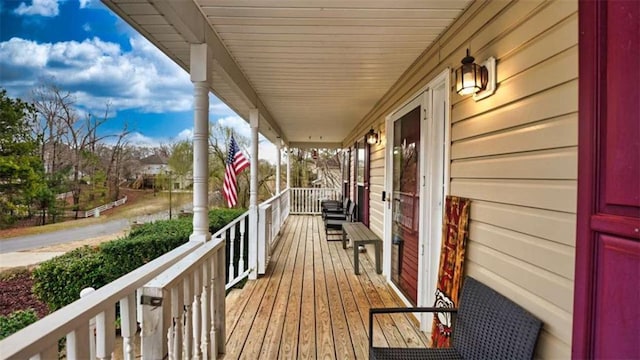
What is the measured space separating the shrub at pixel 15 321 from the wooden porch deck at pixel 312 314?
5.60 ft

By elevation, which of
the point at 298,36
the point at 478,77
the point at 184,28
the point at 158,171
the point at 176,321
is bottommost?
the point at 176,321

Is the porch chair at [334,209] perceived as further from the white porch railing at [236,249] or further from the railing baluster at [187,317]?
the railing baluster at [187,317]

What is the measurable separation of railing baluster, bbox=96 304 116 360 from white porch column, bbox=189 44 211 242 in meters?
1.11

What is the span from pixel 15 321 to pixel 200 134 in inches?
97.5

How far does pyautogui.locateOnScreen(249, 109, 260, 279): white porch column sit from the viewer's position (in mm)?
4121

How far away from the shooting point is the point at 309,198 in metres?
11.1

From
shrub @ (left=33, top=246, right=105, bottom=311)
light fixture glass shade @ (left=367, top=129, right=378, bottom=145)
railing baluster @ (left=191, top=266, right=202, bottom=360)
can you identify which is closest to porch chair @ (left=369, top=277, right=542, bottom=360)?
railing baluster @ (left=191, top=266, right=202, bottom=360)

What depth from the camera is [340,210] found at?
836cm

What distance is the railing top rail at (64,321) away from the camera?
737 millimetres

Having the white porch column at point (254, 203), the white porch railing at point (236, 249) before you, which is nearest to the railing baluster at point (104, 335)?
the white porch railing at point (236, 249)

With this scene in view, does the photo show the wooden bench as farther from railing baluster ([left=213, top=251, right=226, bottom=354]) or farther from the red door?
the red door

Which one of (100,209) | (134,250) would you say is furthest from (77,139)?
(134,250)

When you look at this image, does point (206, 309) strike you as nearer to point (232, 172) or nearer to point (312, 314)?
point (312, 314)

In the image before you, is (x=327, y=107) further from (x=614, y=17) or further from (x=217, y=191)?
(x=217, y=191)
